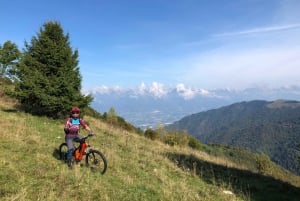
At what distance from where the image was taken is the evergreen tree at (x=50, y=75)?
2350cm

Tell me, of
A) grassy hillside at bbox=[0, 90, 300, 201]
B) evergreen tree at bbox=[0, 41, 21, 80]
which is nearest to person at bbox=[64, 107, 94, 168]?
grassy hillside at bbox=[0, 90, 300, 201]

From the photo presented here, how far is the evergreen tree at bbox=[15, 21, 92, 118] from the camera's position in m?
23.5

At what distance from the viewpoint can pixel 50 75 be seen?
80.6 feet

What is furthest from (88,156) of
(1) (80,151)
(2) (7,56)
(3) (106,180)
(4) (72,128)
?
(2) (7,56)

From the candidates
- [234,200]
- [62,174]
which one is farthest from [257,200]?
[62,174]

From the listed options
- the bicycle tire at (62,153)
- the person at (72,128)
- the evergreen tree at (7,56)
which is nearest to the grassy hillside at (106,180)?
the bicycle tire at (62,153)

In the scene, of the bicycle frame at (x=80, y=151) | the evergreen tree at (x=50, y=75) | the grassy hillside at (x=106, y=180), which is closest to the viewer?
the grassy hillside at (x=106, y=180)

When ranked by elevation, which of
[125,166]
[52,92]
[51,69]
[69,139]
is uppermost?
[51,69]

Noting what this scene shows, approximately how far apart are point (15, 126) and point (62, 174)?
896cm

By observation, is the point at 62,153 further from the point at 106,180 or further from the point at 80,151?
the point at 106,180

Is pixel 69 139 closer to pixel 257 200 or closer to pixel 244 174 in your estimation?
pixel 257 200

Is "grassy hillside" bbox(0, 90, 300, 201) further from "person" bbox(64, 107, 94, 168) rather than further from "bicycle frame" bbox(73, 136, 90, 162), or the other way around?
"person" bbox(64, 107, 94, 168)

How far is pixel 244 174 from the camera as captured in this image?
61.8 feet

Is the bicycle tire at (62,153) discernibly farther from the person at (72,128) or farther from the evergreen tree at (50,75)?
the evergreen tree at (50,75)
